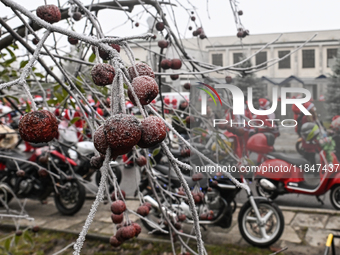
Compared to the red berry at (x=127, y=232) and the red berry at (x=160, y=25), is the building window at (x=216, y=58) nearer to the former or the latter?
the red berry at (x=160, y=25)

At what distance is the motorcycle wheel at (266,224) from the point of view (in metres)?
3.87

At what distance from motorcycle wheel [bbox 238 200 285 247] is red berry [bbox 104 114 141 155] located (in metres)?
3.70

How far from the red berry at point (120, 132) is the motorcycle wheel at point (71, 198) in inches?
188

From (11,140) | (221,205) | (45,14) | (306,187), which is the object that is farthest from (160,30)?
(11,140)

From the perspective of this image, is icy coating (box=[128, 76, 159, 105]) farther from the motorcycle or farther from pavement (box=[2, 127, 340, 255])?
the motorcycle

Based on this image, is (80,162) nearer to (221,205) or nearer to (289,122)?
(221,205)

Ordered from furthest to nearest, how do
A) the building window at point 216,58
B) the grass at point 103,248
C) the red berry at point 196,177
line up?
1. the grass at point 103,248
2. the building window at point 216,58
3. the red berry at point 196,177

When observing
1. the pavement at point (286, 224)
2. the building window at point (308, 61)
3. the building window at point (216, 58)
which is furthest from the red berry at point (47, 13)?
the pavement at point (286, 224)

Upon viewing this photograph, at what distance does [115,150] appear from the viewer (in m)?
0.49

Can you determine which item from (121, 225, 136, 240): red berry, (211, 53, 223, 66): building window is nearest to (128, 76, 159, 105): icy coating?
(121, 225, 136, 240): red berry

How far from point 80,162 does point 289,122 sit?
416 centimetres

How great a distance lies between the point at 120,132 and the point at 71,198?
16.5ft

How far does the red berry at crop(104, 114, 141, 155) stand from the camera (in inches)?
18.7

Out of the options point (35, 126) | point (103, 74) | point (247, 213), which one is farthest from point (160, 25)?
point (247, 213)
